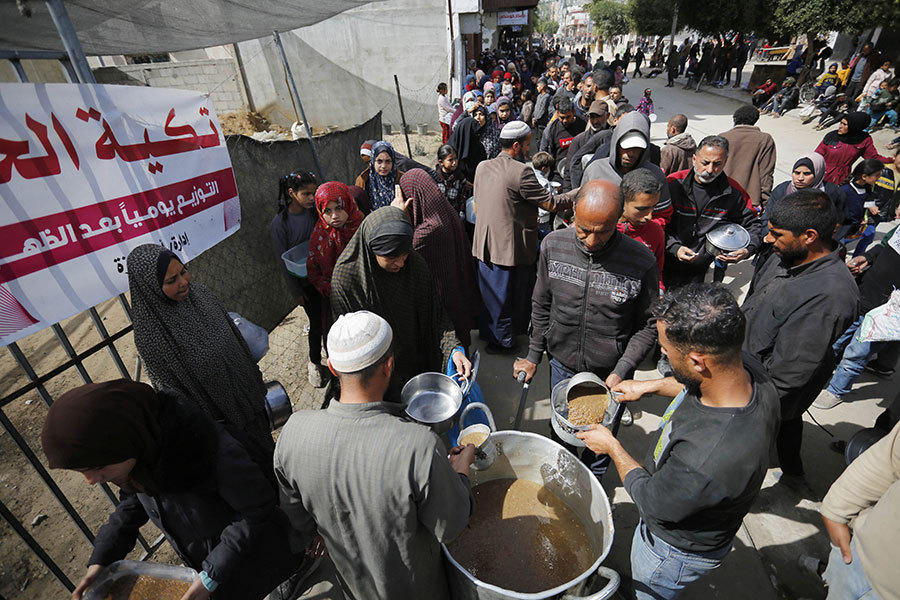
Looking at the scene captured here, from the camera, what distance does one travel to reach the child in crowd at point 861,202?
443 centimetres

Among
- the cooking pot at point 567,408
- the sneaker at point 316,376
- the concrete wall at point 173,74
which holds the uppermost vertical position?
the concrete wall at point 173,74

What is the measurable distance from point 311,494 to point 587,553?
Answer: 1.44 metres

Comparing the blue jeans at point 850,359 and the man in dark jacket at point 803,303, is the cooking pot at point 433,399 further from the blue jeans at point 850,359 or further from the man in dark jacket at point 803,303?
the blue jeans at point 850,359

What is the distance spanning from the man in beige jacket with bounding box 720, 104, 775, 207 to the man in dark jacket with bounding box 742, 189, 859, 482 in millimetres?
2923

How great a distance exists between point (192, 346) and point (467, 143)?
16.5 ft

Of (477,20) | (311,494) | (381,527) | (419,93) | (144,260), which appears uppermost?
(477,20)

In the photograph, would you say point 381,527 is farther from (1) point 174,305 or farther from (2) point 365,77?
(2) point 365,77

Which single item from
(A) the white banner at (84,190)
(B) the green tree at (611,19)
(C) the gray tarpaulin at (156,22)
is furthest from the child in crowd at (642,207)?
(B) the green tree at (611,19)

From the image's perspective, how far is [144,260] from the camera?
2068mm

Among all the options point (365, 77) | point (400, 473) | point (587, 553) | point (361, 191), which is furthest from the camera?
point (365, 77)

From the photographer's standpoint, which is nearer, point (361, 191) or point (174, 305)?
point (174, 305)

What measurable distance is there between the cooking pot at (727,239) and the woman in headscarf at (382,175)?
3246mm

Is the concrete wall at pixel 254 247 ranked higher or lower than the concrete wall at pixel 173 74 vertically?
lower

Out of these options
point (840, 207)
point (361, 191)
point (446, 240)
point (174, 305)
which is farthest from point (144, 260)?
point (840, 207)
